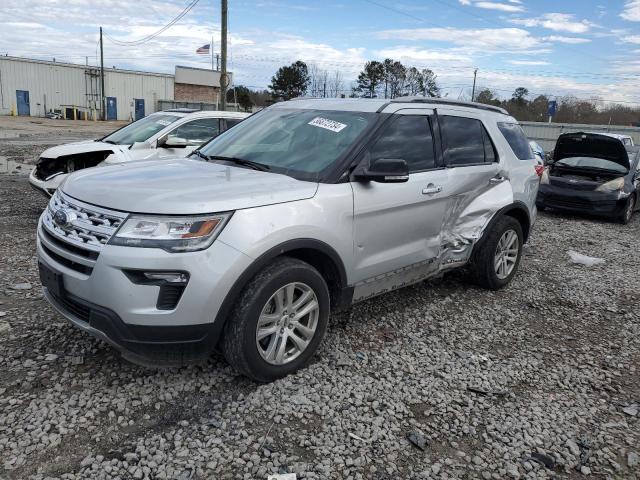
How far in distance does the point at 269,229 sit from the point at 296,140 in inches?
47.5

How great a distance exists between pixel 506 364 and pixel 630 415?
2.80 ft

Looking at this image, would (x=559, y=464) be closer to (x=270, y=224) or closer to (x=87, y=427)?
(x=270, y=224)

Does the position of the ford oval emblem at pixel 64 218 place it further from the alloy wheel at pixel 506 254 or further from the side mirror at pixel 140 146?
the side mirror at pixel 140 146

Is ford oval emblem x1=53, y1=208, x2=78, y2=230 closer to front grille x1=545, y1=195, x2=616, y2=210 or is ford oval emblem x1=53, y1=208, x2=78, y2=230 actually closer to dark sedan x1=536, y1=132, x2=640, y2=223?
dark sedan x1=536, y1=132, x2=640, y2=223

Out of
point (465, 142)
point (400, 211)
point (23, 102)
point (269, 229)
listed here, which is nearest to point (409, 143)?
point (400, 211)

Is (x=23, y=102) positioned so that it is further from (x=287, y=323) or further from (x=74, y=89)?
(x=287, y=323)

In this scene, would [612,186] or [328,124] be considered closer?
[328,124]

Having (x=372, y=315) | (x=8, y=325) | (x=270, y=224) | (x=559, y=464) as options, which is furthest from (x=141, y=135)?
(x=559, y=464)

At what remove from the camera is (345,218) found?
357 cm

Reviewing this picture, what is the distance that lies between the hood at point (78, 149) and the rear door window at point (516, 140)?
5.42 meters

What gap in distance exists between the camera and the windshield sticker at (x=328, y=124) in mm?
4023

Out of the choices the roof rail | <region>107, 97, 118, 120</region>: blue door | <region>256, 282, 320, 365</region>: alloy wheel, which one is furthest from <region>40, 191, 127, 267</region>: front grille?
<region>107, 97, 118, 120</region>: blue door

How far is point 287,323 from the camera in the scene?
338 cm

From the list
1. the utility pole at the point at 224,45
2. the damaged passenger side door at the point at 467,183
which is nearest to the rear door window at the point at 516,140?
the damaged passenger side door at the point at 467,183
